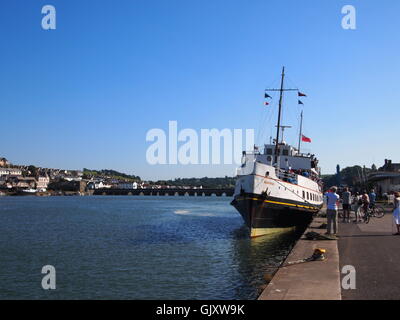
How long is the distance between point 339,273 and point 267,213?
17794mm

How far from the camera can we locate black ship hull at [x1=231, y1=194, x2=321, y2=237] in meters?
A: 27.9

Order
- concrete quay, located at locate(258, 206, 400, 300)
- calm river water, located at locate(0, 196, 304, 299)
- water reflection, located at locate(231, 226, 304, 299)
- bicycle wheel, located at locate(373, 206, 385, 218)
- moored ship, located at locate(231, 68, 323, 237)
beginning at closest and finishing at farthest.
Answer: concrete quay, located at locate(258, 206, 400, 300), calm river water, located at locate(0, 196, 304, 299), water reflection, located at locate(231, 226, 304, 299), moored ship, located at locate(231, 68, 323, 237), bicycle wheel, located at locate(373, 206, 385, 218)

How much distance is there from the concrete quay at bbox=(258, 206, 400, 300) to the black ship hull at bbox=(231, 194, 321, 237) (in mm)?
10198

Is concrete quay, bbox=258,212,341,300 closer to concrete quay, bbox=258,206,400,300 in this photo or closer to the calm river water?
concrete quay, bbox=258,206,400,300

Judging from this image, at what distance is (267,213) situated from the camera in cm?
2881

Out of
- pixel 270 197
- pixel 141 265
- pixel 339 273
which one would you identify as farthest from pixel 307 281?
pixel 270 197

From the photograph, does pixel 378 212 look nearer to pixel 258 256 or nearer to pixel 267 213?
pixel 267 213

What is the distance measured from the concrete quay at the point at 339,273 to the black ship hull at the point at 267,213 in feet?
33.5

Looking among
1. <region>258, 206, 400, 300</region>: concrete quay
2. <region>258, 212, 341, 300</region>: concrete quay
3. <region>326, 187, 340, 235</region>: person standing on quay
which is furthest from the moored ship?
A: <region>258, 212, 341, 300</region>: concrete quay

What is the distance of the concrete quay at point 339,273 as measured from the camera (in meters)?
9.04

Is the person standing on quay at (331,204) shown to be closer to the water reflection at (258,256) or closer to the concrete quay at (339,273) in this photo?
the concrete quay at (339,273)

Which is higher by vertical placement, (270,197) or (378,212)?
(270,197)

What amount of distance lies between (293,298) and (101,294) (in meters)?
8.24
